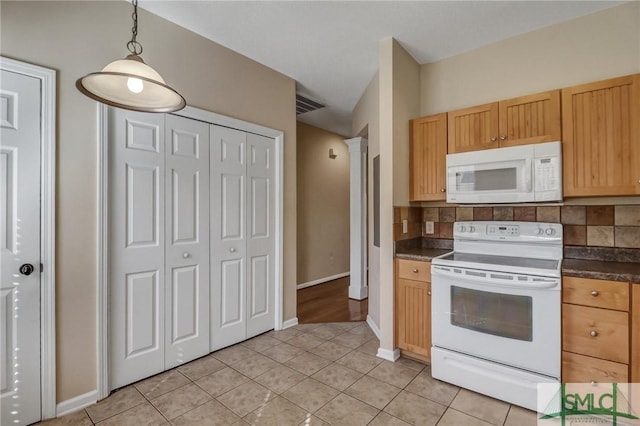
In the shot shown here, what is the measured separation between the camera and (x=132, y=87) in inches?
53.0

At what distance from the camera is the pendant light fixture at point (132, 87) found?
1.23 metres

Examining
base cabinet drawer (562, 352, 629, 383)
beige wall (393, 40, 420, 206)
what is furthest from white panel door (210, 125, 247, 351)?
base cabinet drawer (562, 352, 629, 383)

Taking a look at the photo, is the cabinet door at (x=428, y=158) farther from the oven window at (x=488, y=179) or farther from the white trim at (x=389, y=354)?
the white trim at (x=389, y=354)

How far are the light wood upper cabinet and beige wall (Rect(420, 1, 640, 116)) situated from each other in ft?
0.85

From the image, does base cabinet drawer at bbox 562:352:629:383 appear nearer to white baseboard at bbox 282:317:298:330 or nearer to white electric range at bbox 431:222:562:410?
white electric range at bbox 431:222:562:410

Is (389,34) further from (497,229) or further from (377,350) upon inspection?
(377,350)

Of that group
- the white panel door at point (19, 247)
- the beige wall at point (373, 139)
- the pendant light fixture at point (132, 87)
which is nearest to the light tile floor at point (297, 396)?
the white panel door at point (19, 247)

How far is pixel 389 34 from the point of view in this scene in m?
2.57

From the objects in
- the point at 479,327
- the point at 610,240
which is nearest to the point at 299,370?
the point at 479,327

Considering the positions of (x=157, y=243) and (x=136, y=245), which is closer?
(x=136, y=245)

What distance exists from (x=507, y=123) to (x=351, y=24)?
1.51 meters

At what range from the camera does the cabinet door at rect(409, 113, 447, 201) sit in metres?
2.71

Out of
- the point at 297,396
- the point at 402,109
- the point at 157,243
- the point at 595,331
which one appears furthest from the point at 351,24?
the point at 297,396

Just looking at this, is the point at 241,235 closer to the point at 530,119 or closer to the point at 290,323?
the point at 290,323
